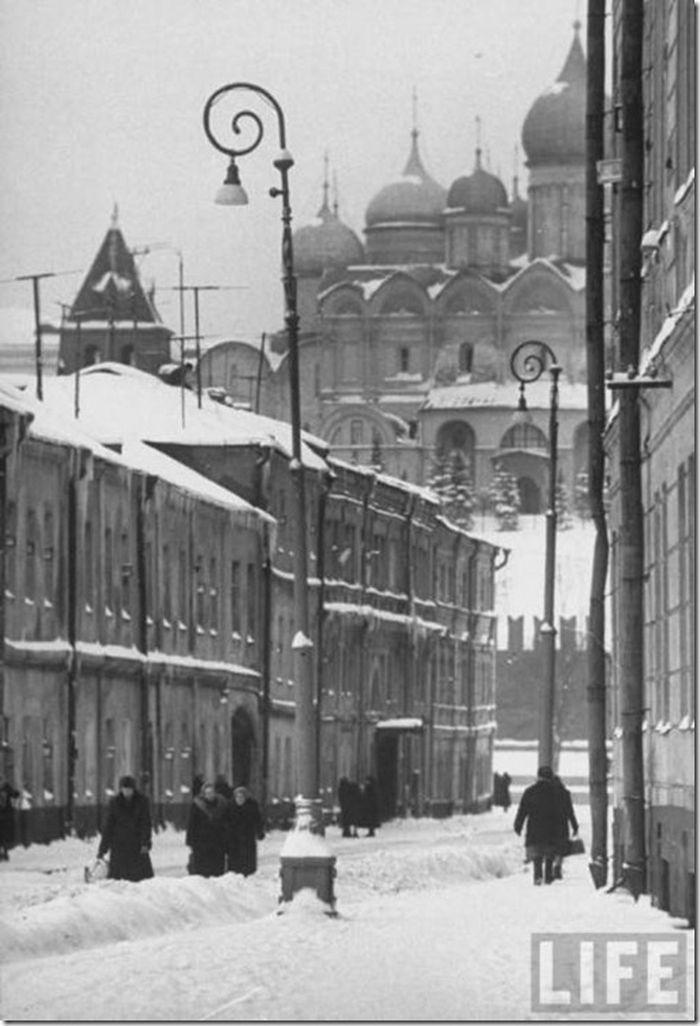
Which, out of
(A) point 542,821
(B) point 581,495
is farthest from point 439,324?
(A) point 542,821

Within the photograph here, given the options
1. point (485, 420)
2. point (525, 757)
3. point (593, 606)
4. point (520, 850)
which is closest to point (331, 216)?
point (485, 420)

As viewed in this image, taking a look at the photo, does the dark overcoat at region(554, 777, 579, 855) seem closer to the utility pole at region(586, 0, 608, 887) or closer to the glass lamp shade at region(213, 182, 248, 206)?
the utility pole at region(586, 0, 608, 887)

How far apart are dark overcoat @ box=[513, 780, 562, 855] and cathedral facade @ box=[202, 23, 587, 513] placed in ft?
417

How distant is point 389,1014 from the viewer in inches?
666

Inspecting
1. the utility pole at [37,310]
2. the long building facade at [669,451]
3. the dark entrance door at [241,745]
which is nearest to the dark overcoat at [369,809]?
the dark entrance door at [241,745]

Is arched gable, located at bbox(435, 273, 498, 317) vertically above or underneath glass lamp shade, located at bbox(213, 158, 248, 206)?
above

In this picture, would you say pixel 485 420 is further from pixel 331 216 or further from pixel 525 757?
pixel 525 757

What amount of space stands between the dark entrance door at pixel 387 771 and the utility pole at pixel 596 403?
107ft

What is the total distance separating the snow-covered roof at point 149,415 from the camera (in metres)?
57.9

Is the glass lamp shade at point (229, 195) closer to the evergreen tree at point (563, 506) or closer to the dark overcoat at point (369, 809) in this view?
the dark overcoat at point (369, 809)

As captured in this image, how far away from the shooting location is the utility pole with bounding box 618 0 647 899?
21656 millimetres

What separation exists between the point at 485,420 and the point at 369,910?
141217 mm

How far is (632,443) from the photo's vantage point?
23.2m

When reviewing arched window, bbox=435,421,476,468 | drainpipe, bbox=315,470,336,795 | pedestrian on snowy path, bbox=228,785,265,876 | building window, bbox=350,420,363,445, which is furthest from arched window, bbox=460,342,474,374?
pedestrian on snowy path, bbox=228,785,265,876
